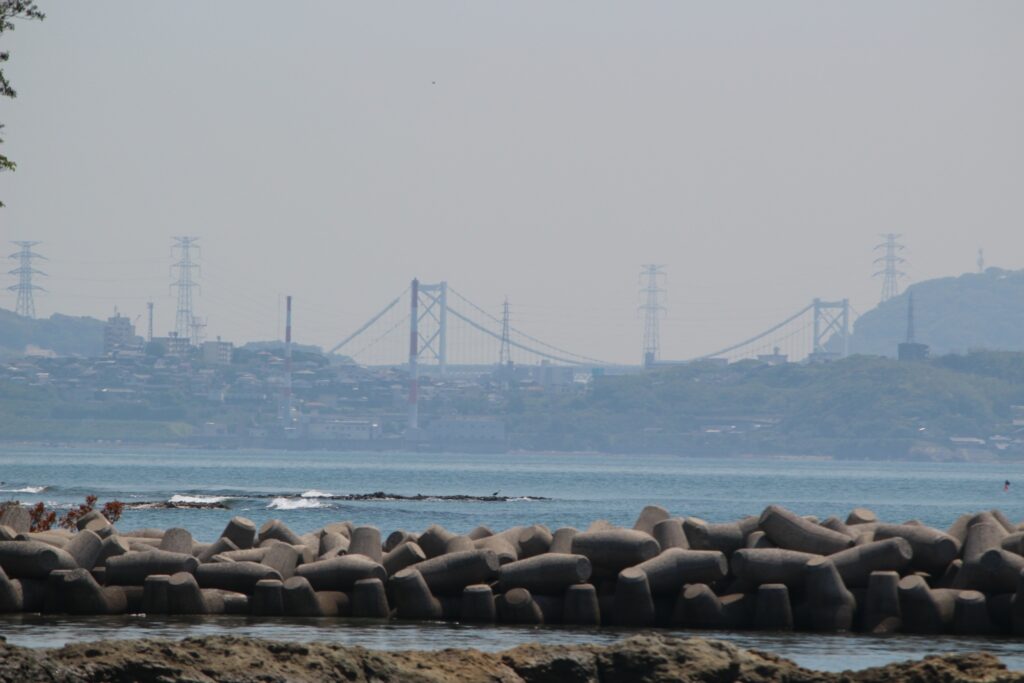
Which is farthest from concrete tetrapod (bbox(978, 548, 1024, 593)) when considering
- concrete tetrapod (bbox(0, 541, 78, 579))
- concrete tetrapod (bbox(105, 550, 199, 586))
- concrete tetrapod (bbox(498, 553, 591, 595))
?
concrete tetrapod (bbox(0, 541, 78, 579))

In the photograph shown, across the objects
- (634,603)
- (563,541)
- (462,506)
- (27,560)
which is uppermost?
→ (563,541)

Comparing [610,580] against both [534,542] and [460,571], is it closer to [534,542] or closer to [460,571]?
[534,542]

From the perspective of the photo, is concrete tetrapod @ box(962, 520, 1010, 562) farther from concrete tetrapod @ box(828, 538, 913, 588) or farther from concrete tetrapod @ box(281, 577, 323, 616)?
concrete tetrapod @ box(281, 577, 323, 616)

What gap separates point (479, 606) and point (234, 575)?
6.89 ft

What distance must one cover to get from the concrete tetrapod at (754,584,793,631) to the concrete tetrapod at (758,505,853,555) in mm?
865

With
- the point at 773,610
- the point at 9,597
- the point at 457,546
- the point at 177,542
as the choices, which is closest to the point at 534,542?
the point at 457,546

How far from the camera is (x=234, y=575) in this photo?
15844 millimetres

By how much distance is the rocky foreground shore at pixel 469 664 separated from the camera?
388 inches

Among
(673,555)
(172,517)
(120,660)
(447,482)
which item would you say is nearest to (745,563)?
(673,555)

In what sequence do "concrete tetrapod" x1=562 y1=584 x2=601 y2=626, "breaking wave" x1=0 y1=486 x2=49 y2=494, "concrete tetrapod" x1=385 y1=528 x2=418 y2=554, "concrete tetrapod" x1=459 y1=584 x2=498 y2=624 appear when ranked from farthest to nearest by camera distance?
"breaking wave" x1=0 y1=486 x2=49 y2=494
"concrete tetrapod" x1=385 y1=528 x2=418 y2=554
"concrete tetrapod" x1=459 y1=584 x2=498 y2=624
"concrete tetrapod" x1=562 y1=584 x2=601 y2=626

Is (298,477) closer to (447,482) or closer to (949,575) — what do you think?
(447,482)

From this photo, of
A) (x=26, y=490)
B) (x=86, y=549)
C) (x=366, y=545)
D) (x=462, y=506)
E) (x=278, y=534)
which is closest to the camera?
(x=86, y=549)

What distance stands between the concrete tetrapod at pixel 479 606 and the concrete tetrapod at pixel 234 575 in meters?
1.62

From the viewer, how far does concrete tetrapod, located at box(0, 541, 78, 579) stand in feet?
50.7
